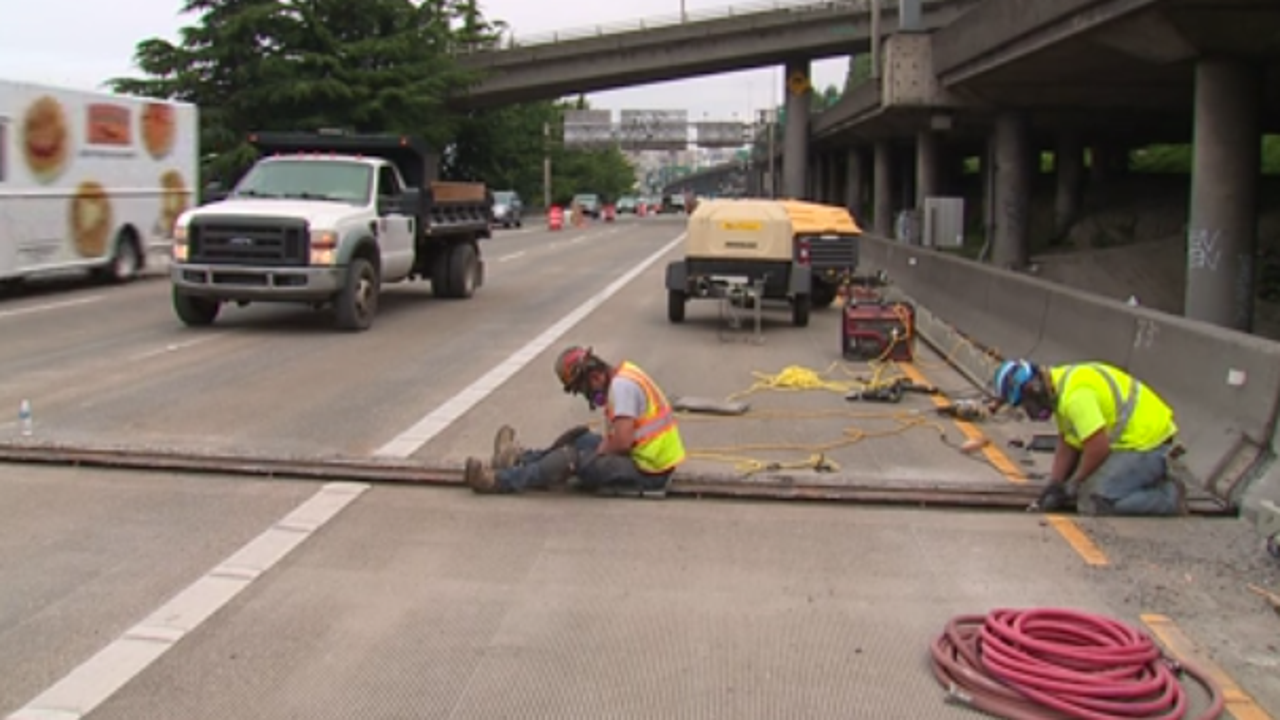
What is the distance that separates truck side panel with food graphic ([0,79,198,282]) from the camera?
19.2 metres

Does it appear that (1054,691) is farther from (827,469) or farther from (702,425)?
(702,425)

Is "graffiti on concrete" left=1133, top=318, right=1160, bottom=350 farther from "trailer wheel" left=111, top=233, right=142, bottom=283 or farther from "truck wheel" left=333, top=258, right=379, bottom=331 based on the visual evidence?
"trailer wheel" left=111, top=233, right=142, bottom=283

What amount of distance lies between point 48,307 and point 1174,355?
1597 cm

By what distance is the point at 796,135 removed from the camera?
229 feet

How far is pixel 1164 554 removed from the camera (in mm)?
6648

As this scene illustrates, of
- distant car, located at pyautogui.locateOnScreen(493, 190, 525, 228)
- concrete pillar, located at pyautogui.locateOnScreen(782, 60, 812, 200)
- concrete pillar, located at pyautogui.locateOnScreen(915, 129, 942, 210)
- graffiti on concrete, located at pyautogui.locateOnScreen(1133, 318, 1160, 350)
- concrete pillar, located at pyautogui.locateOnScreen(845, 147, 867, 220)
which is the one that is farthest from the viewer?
concrete pillar, located at pyautogui.locateOnScreen(845, 147, 867, 220)

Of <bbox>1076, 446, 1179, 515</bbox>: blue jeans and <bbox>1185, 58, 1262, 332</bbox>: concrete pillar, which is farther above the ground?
A: <bbox>1185, 58, 1262, 332</bbox>: concrete pillar

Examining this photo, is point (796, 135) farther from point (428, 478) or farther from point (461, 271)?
point (428, 478)

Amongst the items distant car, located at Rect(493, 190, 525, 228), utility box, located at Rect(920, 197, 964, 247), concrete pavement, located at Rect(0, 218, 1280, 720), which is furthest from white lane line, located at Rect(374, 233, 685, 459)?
distant car, located at Rect(493, 190, 525, 228)

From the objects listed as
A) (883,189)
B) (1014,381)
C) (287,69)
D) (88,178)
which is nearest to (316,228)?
(88,178)

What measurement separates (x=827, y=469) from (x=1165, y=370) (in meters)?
2.61

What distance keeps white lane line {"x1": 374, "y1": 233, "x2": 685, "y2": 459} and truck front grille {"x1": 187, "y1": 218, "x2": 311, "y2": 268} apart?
3.05m

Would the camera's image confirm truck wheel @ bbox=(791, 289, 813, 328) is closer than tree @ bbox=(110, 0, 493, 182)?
Yes

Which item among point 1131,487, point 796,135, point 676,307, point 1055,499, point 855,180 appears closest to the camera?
point 1131,487
